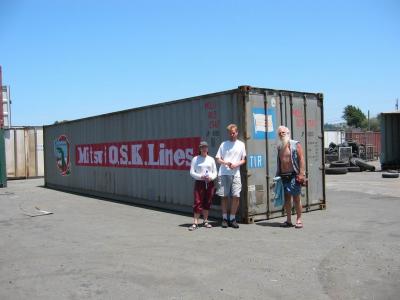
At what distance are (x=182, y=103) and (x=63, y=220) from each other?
12.2 feet

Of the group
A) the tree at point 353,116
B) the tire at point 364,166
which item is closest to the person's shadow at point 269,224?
the tire at point 364,166

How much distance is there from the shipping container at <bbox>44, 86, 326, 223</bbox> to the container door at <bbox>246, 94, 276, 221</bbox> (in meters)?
0.02

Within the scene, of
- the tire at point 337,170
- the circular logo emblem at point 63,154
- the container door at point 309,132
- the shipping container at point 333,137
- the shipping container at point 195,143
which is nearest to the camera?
the shipping container at point 195,143

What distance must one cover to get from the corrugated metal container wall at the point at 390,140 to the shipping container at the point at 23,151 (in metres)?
18.1

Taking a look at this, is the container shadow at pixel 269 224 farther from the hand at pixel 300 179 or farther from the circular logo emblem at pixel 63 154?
the circular logo emblem at pixel 63 154

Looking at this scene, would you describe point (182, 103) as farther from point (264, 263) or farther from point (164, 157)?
point (264, 263)

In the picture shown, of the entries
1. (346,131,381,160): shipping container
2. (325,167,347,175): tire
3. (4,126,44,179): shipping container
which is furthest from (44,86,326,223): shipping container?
(346,131,381,160): shipping container

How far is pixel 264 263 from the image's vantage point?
242 inches

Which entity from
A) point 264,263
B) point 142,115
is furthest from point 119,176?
point 264,263

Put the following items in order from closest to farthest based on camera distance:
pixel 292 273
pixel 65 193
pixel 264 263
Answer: pixel 292 273 → pixel 264 263 → pixel 65 193

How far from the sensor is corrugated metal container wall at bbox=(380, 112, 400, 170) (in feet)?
79.2

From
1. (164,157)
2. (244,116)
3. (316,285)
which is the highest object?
(244,116)

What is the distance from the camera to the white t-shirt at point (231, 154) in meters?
8.76

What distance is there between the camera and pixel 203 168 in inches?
345
